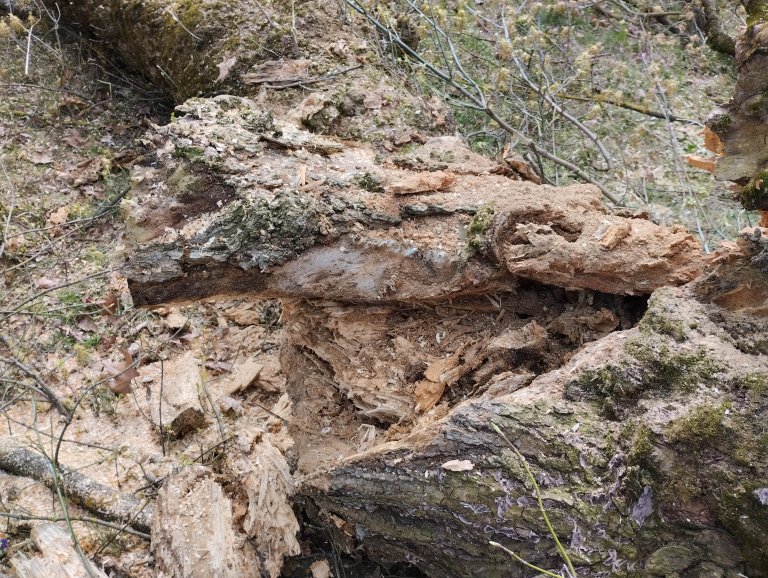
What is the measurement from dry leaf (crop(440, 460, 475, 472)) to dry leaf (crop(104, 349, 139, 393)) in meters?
2.17

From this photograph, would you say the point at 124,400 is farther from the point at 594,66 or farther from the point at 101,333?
the point at 594,66

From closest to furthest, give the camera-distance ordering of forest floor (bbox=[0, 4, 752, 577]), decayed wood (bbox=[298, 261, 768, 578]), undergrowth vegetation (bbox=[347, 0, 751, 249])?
1. decayed wood (bbox=[298, 261, 768, 578])
2. forest floor (bbox=[0, 4, 752, 577])
3. undergrowth vegetation (bbox=[347, 0, 751, 249])

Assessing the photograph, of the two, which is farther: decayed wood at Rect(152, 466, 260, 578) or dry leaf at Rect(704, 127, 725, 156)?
decayed wood at Rect(152, 466, 260, 578)

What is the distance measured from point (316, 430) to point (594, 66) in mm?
4414

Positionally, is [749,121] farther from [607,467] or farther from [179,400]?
[179,400]

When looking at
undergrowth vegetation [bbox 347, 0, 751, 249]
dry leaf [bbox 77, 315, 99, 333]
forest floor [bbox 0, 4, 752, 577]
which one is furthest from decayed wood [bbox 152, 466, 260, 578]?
undergrowth vegetation [bbox 347, 0, 751, 249]

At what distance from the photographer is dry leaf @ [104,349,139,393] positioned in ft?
11.1

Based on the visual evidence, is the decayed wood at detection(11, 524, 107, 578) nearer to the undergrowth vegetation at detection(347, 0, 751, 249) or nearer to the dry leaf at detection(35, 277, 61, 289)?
the dry leaf at detection(35, 277, 61, 289)

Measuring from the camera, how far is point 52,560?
244 centimetres

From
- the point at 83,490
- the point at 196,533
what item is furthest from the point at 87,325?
the point at 196,533

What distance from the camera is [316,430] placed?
268cm

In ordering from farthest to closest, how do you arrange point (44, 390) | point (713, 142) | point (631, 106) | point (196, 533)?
point (631, 106) → point (44, 390) → point (196, 533) → point (713, 142)

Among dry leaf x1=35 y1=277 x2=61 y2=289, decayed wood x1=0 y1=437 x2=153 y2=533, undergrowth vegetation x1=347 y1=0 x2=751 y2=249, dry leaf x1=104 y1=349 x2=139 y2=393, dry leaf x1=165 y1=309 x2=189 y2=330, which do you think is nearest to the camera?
decayed wood x1=0 y1=437 x2=153 y2=533

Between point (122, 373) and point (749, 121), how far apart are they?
Result: 10.3 ft
